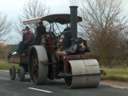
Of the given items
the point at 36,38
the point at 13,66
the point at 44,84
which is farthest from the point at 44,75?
the point at 13,66

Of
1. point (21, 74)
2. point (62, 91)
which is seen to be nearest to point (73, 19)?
point (62, 91)

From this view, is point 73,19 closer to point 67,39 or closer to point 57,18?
point 67,39

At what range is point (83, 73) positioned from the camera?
16.0m

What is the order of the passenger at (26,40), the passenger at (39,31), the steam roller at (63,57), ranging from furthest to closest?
the passenger at (26,40), the passenger at (39,31), the steam roller at (63,57)

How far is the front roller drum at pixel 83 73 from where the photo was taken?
15969mm

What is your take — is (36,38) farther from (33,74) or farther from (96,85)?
(96,85)

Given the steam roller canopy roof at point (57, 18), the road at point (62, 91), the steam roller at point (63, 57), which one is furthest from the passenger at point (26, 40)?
the road at point (62, 91)

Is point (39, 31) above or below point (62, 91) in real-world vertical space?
above

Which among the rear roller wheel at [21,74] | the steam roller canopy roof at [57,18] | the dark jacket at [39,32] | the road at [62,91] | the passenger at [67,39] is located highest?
the steam roller canopy roof at [57,18]

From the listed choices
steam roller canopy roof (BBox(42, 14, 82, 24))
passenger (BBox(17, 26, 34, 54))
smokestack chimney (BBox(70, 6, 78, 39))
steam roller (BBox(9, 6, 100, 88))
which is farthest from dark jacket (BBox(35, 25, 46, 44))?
smokestack chimney (BBox(70, 6, 78, 39))

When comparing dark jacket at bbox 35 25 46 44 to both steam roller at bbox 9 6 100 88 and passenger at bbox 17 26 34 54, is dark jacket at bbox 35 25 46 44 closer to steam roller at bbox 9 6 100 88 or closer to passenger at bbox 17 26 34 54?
steam roller at bbox 9 6 100 88

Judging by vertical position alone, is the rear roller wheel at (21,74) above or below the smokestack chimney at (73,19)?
below

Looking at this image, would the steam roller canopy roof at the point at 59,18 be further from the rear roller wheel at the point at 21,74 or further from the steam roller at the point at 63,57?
the rear roller wheel at the point at 21,74

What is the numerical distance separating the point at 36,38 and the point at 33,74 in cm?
147
